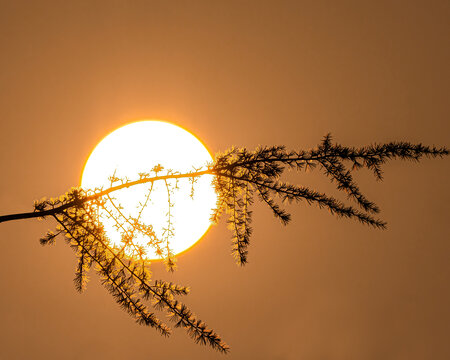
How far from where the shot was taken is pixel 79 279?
1.75 metres

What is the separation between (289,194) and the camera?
1562mm

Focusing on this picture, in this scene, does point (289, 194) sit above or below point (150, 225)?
below

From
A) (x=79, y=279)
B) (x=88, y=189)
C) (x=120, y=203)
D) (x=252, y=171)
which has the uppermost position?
(x=88, y=189)

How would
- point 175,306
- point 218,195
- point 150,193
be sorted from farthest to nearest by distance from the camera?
point 218,195
point 150,193
point 175,306

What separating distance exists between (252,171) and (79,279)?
1072 mm

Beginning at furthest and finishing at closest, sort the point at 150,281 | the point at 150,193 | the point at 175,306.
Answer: the point at 150,193, the point at 150,281, the point at 175,306

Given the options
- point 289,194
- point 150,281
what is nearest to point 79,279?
point 150,281

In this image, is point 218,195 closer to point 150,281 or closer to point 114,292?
point 150,281

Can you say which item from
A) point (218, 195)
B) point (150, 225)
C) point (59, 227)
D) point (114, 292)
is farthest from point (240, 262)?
point (59, 227)

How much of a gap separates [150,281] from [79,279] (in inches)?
18.1

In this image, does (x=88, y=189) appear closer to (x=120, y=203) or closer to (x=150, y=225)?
(x=120, y=203)

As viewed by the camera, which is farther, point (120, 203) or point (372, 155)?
point (120, 203)

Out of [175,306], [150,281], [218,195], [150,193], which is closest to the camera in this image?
[175,306]

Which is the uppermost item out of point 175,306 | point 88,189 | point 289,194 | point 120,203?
point 88,189
